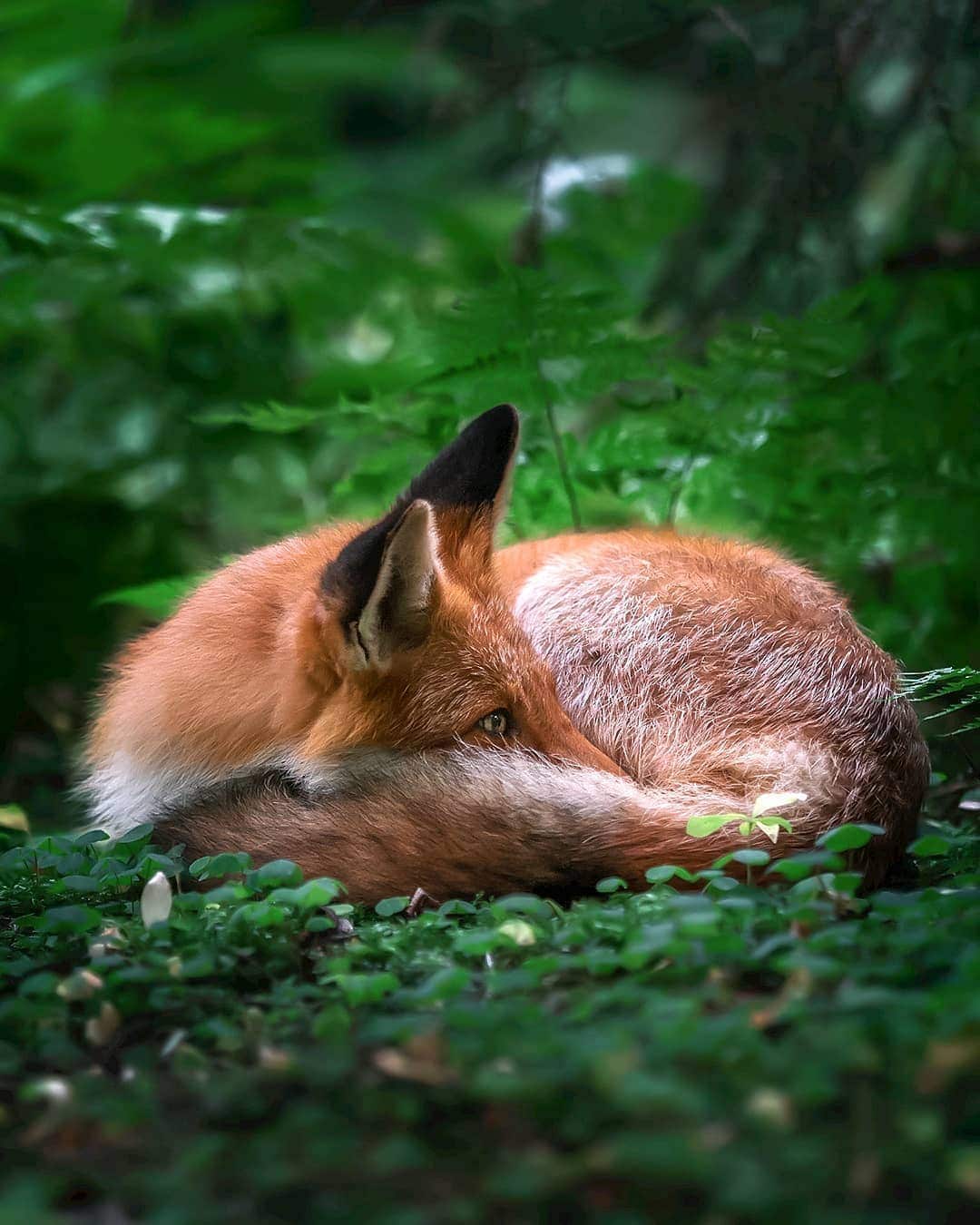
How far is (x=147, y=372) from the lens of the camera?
6.45 m

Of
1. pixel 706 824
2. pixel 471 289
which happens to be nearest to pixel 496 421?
pixel 471 289

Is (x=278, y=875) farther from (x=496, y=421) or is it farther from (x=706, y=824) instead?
(x=496, y=421)

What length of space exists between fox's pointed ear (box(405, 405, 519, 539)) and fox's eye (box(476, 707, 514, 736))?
2.19ft

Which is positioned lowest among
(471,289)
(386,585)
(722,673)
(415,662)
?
(722,673)

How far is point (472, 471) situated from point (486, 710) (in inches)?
33.3

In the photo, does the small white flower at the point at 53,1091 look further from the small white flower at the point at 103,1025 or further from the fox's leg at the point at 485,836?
the fox's leg at the point at 485,836

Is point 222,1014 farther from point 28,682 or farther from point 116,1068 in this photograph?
point 28,682

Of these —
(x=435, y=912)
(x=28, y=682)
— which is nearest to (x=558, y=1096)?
(x=435, y=912)

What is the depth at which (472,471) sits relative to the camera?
3.48 metres

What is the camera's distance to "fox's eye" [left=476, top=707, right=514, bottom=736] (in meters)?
3.11

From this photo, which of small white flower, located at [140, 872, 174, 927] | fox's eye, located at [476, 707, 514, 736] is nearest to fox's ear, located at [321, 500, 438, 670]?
fox's eye, located at [476, 707, 514, 736]

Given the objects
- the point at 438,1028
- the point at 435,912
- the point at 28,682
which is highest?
the point at 438,1028

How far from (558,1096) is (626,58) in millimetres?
4475

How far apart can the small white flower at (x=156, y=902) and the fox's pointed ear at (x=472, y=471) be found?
150 centimetres
